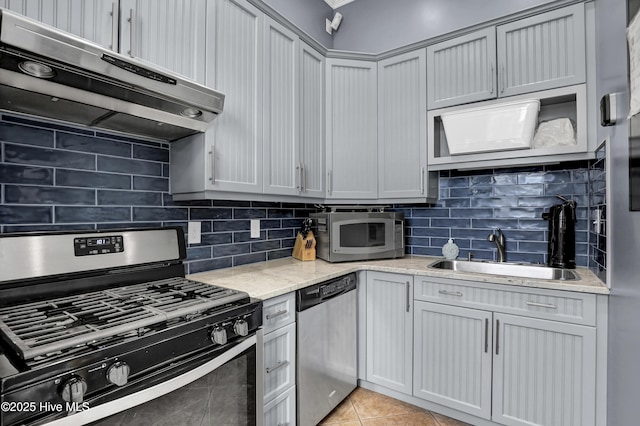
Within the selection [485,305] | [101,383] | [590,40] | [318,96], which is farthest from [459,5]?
[101,383]

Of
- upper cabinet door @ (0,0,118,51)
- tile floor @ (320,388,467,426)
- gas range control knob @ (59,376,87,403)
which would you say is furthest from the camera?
tile floor @ (320,388,467,426)

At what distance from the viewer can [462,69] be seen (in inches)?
85.5

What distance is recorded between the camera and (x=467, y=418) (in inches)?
74.8

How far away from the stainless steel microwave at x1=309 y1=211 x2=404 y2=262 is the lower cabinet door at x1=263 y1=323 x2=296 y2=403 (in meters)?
0.73

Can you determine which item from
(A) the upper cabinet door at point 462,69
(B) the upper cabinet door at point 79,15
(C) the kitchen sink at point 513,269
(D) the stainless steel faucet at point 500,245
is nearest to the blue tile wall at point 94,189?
(B) the upper cabinet door at point 79,15

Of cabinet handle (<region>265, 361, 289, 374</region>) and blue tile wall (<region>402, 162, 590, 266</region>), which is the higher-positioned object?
blue tile wall (<region>402, 162, 590, 266</region>)

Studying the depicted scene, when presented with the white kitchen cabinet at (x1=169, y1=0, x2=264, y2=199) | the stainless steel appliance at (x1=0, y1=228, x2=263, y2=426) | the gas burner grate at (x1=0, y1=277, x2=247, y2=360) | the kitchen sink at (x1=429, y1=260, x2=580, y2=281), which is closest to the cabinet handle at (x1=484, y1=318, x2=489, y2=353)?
the kitchen sink at (x1=429, y1=260, x2=580, y2=281)

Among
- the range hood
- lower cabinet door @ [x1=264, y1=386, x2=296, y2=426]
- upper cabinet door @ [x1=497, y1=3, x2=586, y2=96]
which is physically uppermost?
upper cabinet door @ [x1=497, y1=3, x2=586, y2=96]

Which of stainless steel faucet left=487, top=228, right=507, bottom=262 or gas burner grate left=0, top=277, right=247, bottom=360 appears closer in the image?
gas burner grate left=0, top=277, right=247, bottom=360

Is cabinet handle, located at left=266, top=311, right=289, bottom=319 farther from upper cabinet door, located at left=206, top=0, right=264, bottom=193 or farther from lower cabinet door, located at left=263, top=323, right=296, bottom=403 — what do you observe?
upper cabinet door, located at left=206, top=0, right=264, bottom=193

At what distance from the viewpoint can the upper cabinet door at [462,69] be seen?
207cm

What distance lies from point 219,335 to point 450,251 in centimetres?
180

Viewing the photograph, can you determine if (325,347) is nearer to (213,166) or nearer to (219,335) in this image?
(219,335)

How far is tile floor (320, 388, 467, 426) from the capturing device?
1923mm
